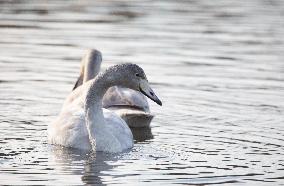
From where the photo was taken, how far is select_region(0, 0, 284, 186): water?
12578mm

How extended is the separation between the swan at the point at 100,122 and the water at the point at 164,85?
0.23 meters

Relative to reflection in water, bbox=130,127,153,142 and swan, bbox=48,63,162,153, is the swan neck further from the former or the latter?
swan, bbox=48,63,162,153

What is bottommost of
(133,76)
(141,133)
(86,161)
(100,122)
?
(141,133)

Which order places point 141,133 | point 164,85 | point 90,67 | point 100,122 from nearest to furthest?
1. point 100,122
2. point 141,133
3. point 90,67
4. point 164,85

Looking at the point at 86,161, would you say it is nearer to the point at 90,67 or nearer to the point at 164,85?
the point at 90,67

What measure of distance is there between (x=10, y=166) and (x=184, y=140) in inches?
108

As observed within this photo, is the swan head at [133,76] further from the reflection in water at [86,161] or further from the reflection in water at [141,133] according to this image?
the reflection in water at [141,133]

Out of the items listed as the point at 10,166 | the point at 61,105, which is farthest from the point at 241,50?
the point at 10,166

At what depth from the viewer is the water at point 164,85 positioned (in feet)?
41.3

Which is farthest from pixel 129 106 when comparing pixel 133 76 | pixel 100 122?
pixel 133 76

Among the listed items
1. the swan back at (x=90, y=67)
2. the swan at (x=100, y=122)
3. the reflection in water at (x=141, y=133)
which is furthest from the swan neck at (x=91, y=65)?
the swan at (x=100, y=122)

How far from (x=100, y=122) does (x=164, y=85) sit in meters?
4.67

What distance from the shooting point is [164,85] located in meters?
18.3

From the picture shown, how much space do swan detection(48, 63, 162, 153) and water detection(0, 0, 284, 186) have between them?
0.23 m
